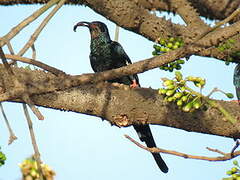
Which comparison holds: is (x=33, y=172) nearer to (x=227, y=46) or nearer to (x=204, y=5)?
(x=227, y=46)

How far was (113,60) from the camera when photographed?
22.9 feet

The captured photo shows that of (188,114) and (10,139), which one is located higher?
A: (188,114)

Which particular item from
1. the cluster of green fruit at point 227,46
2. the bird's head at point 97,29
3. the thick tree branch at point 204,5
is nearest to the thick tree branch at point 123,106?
the cluster of green fruit at point 227,46

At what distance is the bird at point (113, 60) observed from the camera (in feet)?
22.0

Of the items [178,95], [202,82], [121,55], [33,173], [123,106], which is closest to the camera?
[33,173]

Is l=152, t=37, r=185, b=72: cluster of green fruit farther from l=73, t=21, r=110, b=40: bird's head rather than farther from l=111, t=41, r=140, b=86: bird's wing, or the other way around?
l=73, t=21, r=110, b=40: bird's head

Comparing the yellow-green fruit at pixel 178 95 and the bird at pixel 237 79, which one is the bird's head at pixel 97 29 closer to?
the bird at pixel 237 79

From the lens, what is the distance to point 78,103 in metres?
4.60

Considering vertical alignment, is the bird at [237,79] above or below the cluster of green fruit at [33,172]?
above

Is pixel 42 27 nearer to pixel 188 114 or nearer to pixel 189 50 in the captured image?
pixel 189 50

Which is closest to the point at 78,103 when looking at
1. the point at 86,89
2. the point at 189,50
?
the point at 86,89

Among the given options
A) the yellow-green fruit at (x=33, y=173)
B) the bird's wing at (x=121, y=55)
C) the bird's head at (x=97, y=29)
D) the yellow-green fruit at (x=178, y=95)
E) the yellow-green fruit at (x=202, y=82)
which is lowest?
the yellow-green fruit at (x=33, y=173)

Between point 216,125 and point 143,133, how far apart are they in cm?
193

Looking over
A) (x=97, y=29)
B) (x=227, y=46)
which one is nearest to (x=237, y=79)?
(x=227, y=46)
